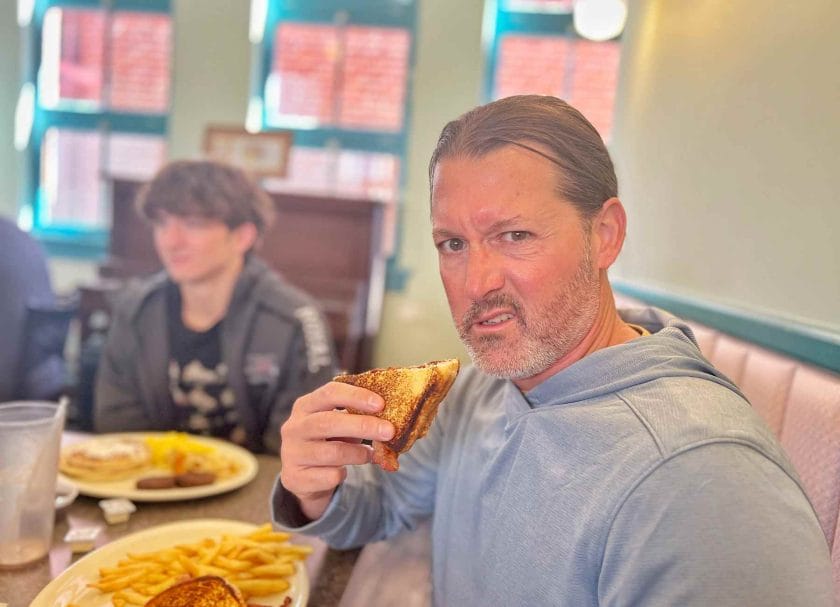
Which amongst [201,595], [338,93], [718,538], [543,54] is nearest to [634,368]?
[718,538]

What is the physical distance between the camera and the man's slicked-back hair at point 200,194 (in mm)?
2213

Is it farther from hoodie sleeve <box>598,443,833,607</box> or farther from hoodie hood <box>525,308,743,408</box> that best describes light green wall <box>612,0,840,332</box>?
hoodie sleeve <box>598,443,833,607</box>

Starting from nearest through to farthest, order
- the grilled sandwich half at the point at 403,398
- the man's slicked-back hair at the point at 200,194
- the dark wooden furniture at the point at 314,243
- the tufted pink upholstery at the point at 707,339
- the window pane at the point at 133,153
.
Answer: the grilled sandwich half at the point at 403,398 < the tufted pink upholstery at the point at 707,339 < the man's slicked-back hair at the point at 200,194 < the dark wooden furniture at the point at 314,243 < the window pane at the point at 133,153

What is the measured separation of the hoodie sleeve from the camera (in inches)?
25.4

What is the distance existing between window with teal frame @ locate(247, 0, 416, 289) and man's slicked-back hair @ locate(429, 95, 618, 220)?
398cm

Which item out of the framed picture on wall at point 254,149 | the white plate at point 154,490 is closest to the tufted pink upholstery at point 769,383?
the white plate at point 154,490

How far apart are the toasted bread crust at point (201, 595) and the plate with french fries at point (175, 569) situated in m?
0.06

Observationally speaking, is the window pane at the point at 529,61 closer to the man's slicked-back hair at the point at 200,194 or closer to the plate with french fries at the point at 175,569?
the man's slicked-back hair at the point at 200,194

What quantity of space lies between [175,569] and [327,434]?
0.35 meters

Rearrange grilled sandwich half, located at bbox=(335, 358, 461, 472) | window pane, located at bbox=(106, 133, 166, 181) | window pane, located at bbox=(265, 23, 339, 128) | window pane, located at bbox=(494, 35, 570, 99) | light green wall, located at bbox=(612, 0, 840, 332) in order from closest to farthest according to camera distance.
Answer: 1. grilled sandwich half, located at bbox=(335, 358, 461, 472)
2. light green wall, located at bbox=(612, 0, 840, 332)
3. window pane, located at bbox=(494, 35, 570, 99)
4. window pane, located at bbox=(265, 23, 339, 128)
5. window pane, located at bbox=(106, 133, 166, 181)

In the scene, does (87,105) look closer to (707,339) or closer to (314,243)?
(314,243)

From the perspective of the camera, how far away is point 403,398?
3.18ft

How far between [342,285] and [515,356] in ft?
10.9

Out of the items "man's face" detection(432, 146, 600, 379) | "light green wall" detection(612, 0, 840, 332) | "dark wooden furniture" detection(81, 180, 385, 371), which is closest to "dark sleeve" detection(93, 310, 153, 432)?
"man's face" detection(432, 146, 600, 379)
